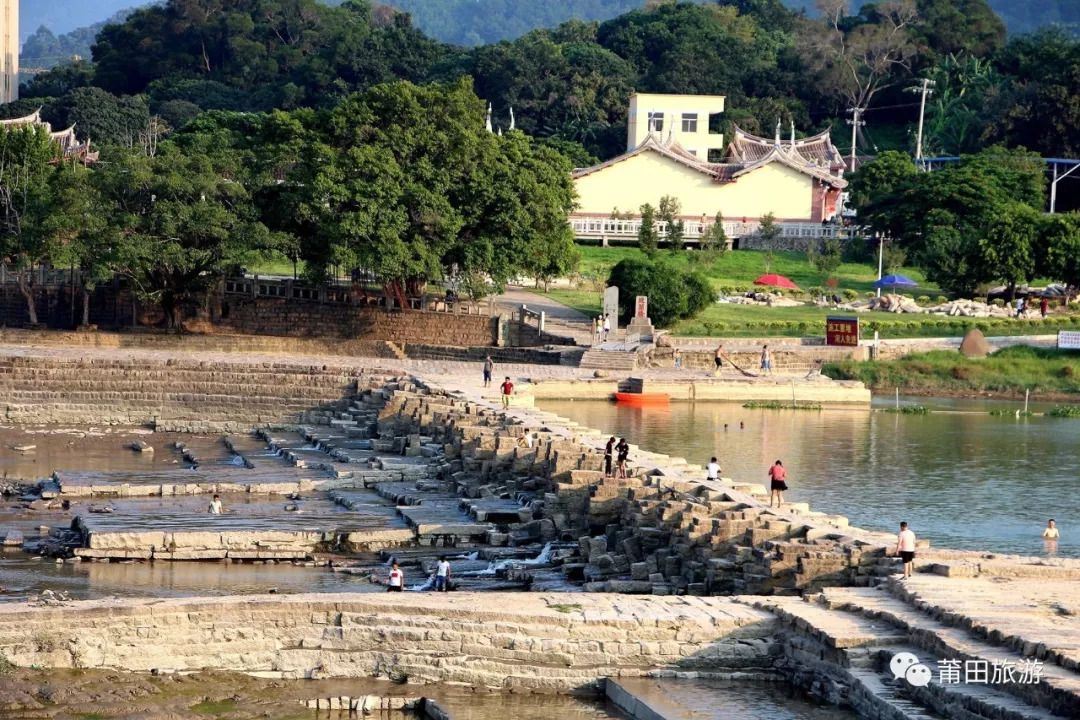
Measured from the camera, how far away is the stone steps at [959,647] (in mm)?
20328

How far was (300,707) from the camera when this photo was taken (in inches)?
938

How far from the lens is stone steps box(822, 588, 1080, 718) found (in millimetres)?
20328

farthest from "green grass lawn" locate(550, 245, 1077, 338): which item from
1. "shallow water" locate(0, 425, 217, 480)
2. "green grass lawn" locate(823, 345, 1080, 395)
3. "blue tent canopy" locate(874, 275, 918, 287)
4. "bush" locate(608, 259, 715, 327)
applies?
"shallow water" locate(0, 425, 217, 480)

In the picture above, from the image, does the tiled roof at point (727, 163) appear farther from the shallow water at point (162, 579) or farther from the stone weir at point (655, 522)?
the shallow water at point (162, 579)

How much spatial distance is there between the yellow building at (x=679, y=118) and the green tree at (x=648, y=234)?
2141cm

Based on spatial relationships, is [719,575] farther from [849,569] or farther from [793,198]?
[793,198]

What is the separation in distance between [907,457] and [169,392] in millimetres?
19788

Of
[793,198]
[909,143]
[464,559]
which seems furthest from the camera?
[909,143]

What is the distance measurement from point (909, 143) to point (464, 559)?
90.8 meters

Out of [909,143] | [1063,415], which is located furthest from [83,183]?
[909,143]

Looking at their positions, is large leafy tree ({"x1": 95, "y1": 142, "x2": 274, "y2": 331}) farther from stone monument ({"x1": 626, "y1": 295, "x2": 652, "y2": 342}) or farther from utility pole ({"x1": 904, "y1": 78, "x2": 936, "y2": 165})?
utility pole ({"x1": 904, "y1": 78, "x2": 936, "y2": 165})

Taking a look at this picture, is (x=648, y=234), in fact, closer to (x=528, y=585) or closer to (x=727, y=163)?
(x=727, y=163)

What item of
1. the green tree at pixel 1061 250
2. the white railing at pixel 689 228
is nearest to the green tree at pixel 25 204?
the white railing at pixel 689 228

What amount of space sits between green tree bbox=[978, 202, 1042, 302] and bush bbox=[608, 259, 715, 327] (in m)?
11.9
